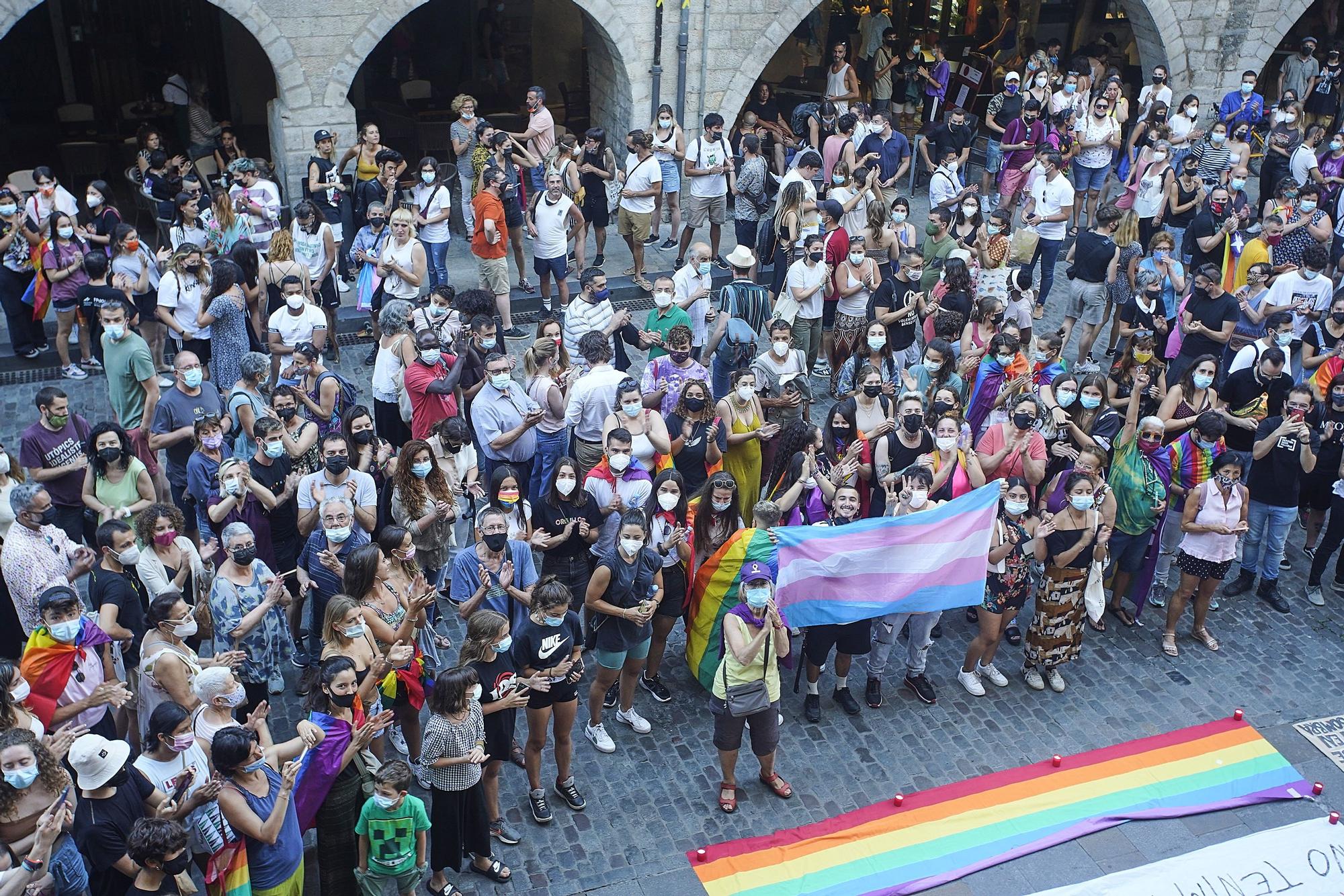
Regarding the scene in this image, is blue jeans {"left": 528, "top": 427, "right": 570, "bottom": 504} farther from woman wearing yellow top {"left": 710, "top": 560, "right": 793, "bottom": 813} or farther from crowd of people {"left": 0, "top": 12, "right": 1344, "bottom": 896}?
woman wearing yellow top {"left": 710, "top": 560, "right": 793, "bottom": 813}

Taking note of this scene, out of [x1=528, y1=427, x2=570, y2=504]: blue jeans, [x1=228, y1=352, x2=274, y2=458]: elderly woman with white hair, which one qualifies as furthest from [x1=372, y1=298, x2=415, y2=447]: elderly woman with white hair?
[x1=528, y1=427, x2=570, y2=504]: blue jeans

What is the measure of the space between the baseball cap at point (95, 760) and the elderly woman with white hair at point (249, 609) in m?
1.30

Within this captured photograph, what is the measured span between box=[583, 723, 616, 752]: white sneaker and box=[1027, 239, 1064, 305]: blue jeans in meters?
8.10

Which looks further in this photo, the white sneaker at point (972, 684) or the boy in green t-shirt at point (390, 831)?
the white sneaker at point (972, 684)

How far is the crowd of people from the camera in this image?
6.59m

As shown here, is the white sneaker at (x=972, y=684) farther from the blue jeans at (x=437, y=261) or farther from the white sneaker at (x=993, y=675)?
the blue jeans at (x=437, y=261)

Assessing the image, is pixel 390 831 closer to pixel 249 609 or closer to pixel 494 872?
pixel 494 872

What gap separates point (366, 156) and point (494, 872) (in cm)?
927

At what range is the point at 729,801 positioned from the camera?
783 centimetres

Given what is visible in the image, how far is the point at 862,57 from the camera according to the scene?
20.7 meters

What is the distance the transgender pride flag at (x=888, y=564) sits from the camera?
846 centimetres

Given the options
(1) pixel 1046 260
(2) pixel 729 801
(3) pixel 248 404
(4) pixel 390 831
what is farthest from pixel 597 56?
(4) pixel 390 831

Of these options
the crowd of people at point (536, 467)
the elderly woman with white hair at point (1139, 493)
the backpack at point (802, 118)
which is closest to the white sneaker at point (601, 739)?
the crowd of people at point (536, 467)

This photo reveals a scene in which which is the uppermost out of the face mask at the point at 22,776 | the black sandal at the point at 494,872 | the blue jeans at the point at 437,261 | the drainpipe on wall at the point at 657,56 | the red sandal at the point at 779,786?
the drainpipe on wall at the point at 657,56
